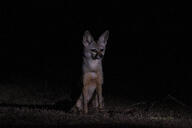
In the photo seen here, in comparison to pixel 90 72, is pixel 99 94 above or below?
below

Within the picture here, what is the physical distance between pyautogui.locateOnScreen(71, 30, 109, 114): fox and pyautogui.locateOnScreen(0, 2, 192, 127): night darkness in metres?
8.42

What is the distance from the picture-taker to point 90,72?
9.70 meters

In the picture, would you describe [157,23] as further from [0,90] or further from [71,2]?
[0,90]

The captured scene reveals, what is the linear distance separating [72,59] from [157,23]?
4.61 meters

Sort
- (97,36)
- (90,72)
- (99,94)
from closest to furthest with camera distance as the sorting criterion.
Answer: (90,72) → (99,94) → (97,36)

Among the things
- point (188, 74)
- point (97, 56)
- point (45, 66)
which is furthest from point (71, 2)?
point (97, 56)

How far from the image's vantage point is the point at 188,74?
18172 mm

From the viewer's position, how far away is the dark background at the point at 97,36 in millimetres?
19797

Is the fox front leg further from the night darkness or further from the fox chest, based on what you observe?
the night darkness

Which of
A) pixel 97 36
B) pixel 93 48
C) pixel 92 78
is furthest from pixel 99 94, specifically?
pixel 97 36

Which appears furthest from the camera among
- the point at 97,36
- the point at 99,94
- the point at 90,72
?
the point at 97,36

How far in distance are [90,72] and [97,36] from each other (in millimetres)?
11130

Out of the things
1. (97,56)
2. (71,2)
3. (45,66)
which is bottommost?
(97,56)

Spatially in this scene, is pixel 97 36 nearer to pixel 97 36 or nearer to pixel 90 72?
pixel 97 36
